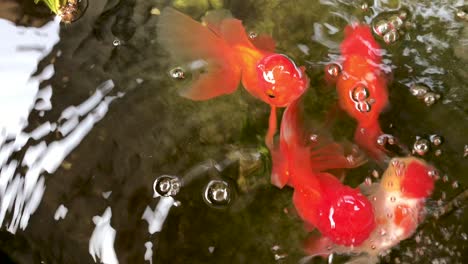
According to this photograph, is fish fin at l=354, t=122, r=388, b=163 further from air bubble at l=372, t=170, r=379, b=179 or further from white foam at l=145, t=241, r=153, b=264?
white foam at l=145, t=241, r=153, b=264

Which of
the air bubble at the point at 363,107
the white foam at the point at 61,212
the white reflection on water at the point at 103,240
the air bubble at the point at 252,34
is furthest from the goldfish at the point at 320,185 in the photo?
the white foam at the point at 61,212

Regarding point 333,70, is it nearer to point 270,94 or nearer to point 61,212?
point 270,94

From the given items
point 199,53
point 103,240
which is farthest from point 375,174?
point 103,240

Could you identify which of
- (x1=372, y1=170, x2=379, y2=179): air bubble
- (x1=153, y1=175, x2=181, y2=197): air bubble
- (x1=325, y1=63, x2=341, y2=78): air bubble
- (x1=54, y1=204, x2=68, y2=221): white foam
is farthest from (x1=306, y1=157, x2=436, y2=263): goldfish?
(x1=54, y1=204, x2=68, y2=221): white foam

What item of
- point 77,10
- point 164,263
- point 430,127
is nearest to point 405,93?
point 430,127

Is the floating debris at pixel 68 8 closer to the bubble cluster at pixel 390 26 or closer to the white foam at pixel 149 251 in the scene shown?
the white foam at pixel 149 251

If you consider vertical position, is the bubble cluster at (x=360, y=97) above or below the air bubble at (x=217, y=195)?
above
